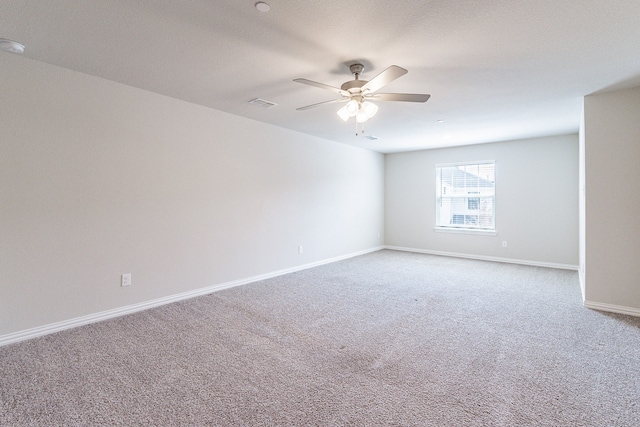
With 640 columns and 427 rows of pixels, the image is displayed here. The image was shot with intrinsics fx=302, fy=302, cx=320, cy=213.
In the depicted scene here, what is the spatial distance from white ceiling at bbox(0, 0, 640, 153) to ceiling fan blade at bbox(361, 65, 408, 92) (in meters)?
0.27

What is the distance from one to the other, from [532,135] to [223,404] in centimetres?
632

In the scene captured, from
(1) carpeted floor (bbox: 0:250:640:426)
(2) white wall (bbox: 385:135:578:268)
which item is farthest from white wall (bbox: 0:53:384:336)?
(2) white wall (bbox: 385:135:578:268)

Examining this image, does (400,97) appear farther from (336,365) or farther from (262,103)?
(336,365)

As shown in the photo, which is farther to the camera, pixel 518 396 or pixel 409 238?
pixel 409 238

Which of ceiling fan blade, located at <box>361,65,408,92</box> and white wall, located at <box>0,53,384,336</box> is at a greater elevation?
ceiling fan blade, located at <box>361,65,408,92</box>

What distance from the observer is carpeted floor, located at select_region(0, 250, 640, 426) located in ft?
5.70

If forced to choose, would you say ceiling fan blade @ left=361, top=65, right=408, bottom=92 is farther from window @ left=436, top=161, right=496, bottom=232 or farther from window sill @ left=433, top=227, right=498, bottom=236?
window sill @ left=433, top=227, right=498, bottom=236

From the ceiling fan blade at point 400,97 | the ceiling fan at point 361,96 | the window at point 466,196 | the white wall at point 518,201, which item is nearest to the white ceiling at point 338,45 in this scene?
the ceiling fan at point 361,96

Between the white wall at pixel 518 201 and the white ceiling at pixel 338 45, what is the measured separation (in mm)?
2099

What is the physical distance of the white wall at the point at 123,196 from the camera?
104 inches

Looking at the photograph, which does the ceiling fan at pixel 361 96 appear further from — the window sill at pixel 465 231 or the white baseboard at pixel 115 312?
the window sill at pixel 465 231

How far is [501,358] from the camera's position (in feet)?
7.75

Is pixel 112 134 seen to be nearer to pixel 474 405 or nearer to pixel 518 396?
pixel 474 405

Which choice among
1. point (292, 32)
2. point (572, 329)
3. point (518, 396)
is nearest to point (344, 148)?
point (292, 32)
